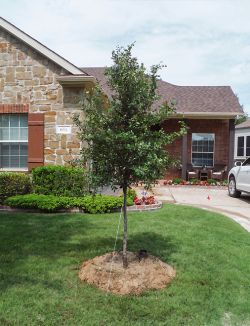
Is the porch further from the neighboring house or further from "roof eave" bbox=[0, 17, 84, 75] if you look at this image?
the neighboring house

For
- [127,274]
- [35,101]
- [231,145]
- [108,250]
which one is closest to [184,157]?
[231,145]

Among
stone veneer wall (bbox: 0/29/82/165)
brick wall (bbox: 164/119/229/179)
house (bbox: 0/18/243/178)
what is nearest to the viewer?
house (bbox: 0/18/243/178)

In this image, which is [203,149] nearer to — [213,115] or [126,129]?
[213,115]

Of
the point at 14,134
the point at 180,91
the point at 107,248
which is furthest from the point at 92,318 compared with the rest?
the point at 180,91

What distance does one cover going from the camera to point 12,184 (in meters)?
11.2

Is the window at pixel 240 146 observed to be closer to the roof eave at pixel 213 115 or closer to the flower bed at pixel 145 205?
the roof eave at pixel 213 115

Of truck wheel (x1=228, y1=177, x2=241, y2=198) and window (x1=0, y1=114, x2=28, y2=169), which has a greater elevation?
window (x1=0, y1=114, x2=28, y2=169)

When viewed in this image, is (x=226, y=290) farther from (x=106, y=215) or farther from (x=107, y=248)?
(x=106, y=215)

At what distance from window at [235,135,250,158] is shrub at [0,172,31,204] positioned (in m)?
22.6

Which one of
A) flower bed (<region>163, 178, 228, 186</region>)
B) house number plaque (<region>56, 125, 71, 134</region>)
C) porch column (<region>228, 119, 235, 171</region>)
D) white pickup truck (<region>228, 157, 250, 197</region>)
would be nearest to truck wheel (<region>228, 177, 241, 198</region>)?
white pickup truck (<region>228, 157, 250, 197</region>)

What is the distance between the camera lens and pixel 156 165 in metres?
5.51

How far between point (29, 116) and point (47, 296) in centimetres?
814

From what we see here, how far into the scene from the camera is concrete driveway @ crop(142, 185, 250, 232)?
36.7 feet

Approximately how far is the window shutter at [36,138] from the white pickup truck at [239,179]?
7491 mm
